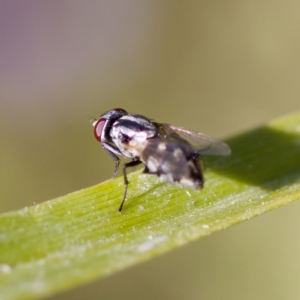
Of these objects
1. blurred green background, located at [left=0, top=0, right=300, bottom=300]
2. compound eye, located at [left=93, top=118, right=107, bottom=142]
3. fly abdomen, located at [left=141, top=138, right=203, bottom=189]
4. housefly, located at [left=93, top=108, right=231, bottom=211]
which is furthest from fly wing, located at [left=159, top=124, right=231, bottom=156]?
blurred green background, located at [left=0, top=0, right=300, bottom=300]

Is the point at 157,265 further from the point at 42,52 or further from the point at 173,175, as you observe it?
the point at 42,52

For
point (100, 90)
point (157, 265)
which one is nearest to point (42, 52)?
point (100, 90)

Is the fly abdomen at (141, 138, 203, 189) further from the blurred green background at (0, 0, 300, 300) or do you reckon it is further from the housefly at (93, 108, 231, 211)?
the blurred green background at (0, 0, 300, 300)

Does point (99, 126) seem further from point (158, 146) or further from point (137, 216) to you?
point (137, 216)

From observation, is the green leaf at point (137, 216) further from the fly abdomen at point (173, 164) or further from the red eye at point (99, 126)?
the red eye at point (99, 126)

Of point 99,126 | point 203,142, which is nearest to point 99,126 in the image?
point 99,126

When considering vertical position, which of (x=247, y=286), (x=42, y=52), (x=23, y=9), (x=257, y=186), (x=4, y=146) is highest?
(x=23, y=9)
